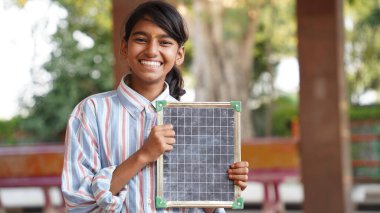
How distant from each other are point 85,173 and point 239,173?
0.44 meters

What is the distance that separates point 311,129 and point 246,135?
821 centimetres

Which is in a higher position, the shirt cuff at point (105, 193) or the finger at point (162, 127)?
the finger at point (162, 127)

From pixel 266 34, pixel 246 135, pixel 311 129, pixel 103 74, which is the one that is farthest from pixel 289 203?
pixel 266 34

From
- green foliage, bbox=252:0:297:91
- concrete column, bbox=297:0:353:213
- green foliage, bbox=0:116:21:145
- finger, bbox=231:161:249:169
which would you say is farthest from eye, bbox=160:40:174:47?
green foliage, bbox=0:116:21:145

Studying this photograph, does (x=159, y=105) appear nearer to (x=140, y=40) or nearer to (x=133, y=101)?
(x=133, y=101)

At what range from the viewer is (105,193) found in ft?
6.80

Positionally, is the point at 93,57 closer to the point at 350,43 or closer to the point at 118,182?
the point at 350,43

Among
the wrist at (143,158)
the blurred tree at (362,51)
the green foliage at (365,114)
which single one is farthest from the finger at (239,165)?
the blurred tree at (362,51)

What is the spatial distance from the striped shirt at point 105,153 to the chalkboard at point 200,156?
0.05 m

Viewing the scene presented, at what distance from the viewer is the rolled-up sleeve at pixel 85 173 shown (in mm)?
2088

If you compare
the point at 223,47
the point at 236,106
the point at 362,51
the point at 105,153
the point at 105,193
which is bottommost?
the point at 105,193

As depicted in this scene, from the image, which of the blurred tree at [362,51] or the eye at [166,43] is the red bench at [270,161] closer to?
the eye at [166,43]

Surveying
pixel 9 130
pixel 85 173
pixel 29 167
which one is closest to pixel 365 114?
pixel 9 130

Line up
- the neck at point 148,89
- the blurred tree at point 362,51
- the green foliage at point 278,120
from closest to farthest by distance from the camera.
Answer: the neck at point 148,89 → the green foliage at point 278,120 → the blurred tree at point 362,51
